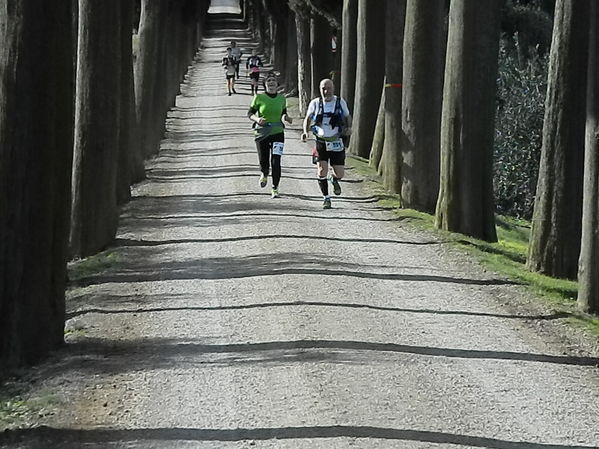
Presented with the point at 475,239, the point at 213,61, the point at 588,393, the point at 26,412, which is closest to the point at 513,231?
the point at 475,239

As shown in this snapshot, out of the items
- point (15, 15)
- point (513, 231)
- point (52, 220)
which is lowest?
point (513, 231)

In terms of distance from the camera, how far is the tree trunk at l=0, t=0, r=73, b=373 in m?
10.4

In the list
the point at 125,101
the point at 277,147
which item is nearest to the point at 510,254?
the point at 277,147

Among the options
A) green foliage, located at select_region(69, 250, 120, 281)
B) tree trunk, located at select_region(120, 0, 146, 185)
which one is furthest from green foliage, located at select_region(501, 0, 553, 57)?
green foliage, located at select_region(69, 250, 120, 281)

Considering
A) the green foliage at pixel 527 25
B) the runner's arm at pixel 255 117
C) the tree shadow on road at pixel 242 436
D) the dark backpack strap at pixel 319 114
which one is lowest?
the tree shadow on road at pixel 242 436

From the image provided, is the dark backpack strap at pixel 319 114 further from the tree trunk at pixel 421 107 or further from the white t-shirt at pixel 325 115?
the tree trunk at pixel 421 107

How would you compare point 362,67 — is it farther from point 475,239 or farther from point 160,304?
point 160,304

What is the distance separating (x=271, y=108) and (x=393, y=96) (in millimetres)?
3837

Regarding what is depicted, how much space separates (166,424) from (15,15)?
3854 millimetres

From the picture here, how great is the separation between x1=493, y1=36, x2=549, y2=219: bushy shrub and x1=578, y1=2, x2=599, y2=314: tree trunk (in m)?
13.6

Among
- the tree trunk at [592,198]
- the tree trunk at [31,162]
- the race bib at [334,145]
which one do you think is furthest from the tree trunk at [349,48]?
the tree trunk at [31,162]

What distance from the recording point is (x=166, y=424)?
28.1 ft

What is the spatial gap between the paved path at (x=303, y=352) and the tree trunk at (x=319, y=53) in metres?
18.0

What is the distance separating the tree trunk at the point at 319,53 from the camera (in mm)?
35812
